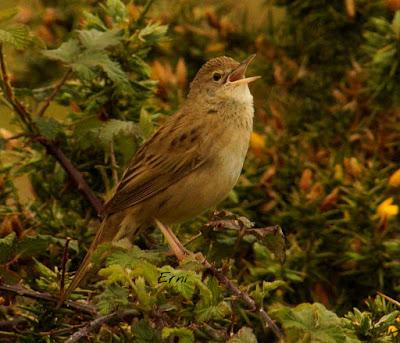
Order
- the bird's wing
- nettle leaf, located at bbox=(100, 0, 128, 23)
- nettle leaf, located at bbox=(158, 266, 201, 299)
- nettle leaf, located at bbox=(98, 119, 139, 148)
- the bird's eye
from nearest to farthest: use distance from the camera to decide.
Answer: nettle leaf, located at bbox=(158, 266, 201, 299) → nettle leaf, located at bbox=(98, 119, 139, 148) → the bird's wing → nettle leaf, located at bbox=(100, 0, 128, 23) → the bird's eye

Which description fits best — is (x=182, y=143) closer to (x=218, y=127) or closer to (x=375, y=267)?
(x=218, y=127)

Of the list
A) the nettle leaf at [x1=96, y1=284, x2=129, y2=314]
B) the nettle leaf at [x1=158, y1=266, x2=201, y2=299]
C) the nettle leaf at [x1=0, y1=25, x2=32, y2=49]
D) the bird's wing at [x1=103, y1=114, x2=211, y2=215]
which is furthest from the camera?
the bird's wing at [x1=103, y1=114, x2=211, y2=215]

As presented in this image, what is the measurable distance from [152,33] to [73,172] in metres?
0.70

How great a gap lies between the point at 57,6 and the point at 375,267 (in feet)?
8.61

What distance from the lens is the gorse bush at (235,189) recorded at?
2.87 metres

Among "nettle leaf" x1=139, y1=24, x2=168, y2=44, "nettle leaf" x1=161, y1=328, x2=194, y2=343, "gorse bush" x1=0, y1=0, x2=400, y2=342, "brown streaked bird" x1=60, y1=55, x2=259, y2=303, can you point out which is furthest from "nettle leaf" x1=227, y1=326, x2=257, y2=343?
"nettle leaf" x1=139, y1=24, x2=168, y2=44

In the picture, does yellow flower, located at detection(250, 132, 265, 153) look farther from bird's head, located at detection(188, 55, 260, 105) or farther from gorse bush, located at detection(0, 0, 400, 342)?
bird's head, located at detection(188, 55, 260, 105)

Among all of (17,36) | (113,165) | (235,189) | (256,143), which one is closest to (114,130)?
(113,165)

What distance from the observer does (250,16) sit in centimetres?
564

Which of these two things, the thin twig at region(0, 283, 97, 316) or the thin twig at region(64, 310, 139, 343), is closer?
the thin twig at region(64, 310, 139, 343)

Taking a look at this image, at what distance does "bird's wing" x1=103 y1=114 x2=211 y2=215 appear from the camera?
3988 mm

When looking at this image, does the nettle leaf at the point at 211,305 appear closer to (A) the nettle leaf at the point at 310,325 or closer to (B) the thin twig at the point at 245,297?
(B) the thin twig at the point at 245,297

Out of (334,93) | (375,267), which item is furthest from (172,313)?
(334,93)

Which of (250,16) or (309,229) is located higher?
(250,16)
